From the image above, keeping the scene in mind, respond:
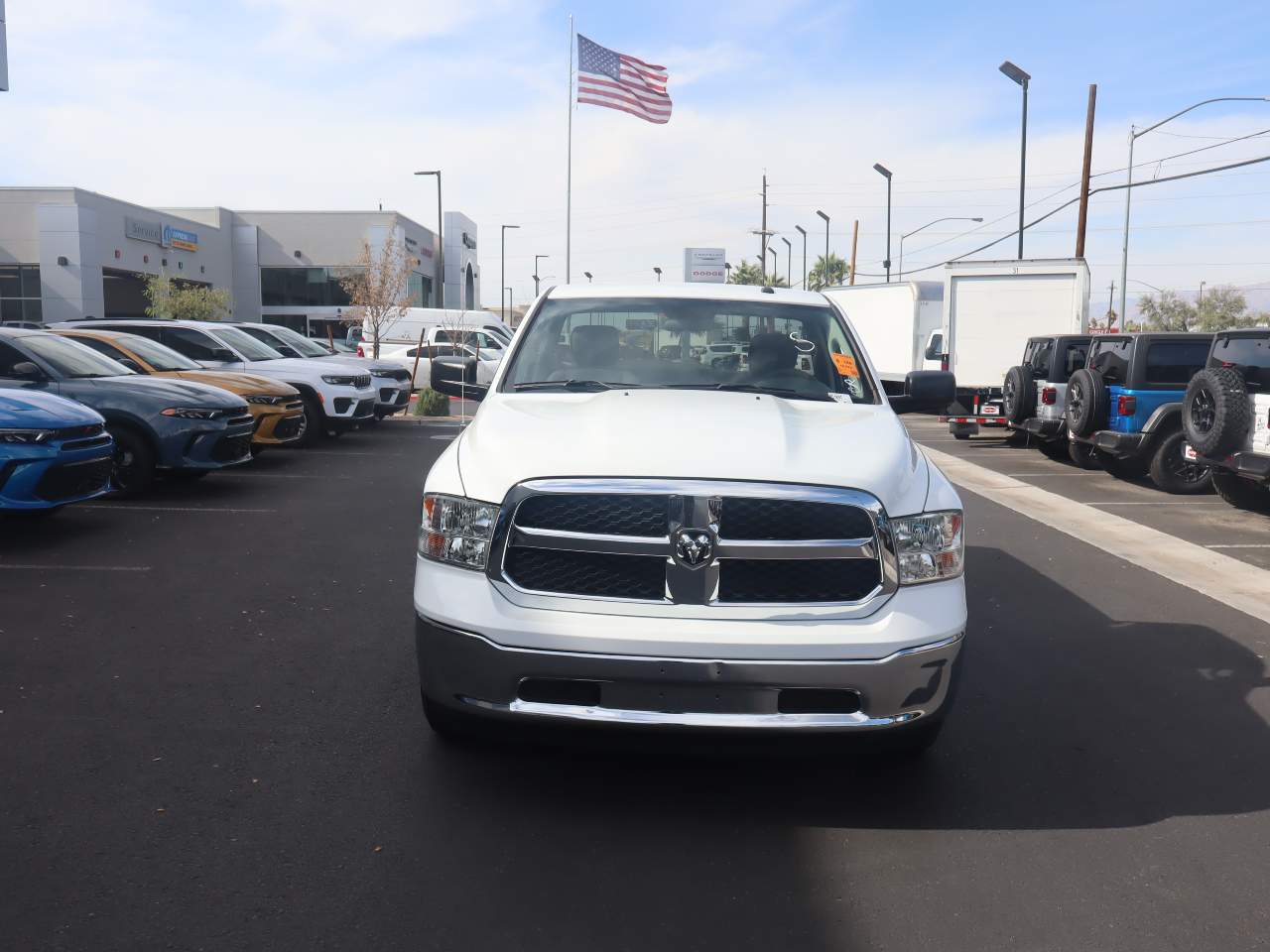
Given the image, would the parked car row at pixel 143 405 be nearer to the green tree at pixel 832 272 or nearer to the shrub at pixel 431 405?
the shrub at pixel 431 405

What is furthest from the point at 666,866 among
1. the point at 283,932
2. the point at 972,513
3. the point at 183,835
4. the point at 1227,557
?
the point at 972,513

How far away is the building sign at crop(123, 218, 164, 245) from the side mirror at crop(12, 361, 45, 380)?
43247 mm

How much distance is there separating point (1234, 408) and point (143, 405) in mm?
9751

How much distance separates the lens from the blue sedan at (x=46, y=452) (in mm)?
7988

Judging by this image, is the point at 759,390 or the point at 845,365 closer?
the point at 759,390

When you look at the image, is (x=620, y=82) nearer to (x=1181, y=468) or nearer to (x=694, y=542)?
(x=1181, y=468)

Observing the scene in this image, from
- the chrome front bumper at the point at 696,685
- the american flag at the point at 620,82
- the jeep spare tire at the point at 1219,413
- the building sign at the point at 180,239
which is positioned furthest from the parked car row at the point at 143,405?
the building sign at the point at 180,239

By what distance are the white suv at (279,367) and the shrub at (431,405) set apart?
5.38 metres

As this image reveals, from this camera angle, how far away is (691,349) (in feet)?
17.5

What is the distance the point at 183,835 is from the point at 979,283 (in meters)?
18.9

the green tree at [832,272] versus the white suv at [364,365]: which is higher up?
the green tree at [832,272]

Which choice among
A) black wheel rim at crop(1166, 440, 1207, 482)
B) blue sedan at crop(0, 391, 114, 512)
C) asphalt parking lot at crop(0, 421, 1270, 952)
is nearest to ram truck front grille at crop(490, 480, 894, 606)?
asphalt parking lot at crop(0, 421, 1270, 952)

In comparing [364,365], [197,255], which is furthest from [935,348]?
[197,255]

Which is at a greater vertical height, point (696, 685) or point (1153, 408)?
point (1153, 408)
